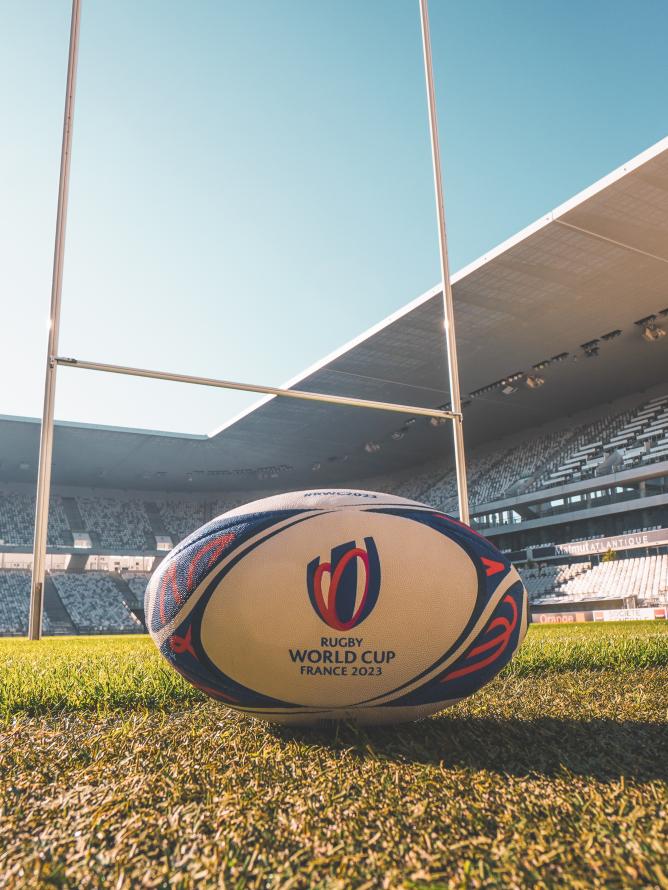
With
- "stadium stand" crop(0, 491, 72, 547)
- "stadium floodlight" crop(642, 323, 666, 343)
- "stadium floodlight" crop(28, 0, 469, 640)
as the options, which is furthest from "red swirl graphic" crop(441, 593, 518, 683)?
"stadium stand" crop(0, 491, 72, 547)

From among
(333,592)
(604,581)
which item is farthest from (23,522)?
(333,592)

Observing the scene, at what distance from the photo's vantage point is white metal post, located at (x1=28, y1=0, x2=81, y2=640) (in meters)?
4.95

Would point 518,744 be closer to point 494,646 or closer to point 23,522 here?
point 494,646

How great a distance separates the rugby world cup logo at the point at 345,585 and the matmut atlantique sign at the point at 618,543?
1913cm

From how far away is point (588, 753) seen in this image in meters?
1.61

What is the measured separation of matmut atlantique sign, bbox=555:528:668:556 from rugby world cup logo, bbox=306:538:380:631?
62.8 feet

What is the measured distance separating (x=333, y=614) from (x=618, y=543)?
2017 centimetres

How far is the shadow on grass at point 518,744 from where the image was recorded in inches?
58.6

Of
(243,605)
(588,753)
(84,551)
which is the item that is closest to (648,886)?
(588,753)

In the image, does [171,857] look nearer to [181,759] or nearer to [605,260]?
[181,759]

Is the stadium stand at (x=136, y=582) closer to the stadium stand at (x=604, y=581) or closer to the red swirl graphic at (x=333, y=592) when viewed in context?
the stadium stand at (x=604, y=581)

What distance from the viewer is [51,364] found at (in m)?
5.08

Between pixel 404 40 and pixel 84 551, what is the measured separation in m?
26.2

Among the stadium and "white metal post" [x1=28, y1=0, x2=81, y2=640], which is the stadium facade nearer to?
the stadium
